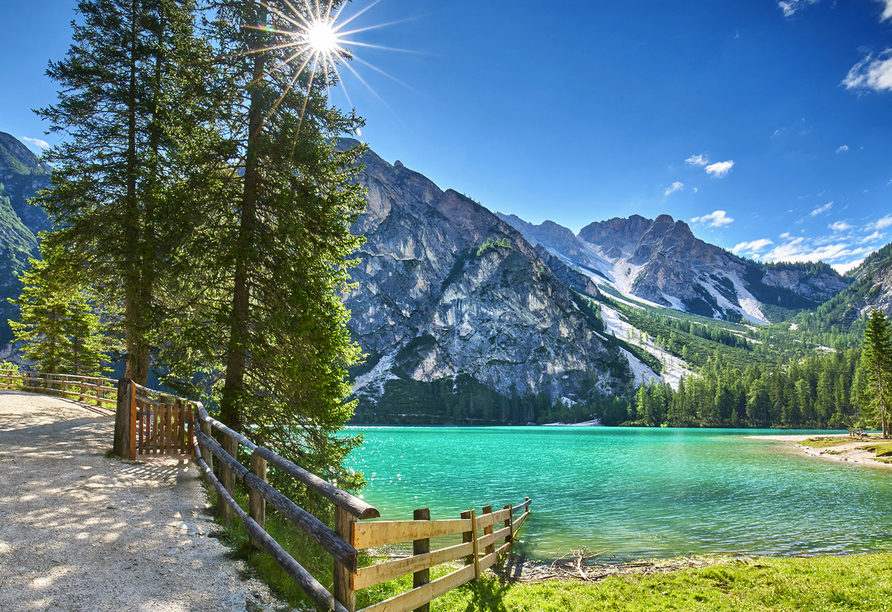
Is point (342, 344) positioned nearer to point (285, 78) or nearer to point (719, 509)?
point (285, 78)

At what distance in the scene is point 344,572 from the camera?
4320 mm

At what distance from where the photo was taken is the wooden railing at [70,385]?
961 inches

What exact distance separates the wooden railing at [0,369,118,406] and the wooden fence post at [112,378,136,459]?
1436cm

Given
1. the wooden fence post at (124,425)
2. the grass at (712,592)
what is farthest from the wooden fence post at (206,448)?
the grass at (712,592)

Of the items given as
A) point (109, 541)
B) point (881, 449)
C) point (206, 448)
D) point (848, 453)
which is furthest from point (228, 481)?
point (848, 453)

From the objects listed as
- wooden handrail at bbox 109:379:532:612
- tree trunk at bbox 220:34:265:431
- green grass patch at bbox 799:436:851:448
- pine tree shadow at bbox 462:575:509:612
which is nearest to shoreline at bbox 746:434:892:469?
green grass patch at bbox 799:436:851:448

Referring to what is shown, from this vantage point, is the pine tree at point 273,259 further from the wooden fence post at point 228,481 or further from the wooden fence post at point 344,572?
the wooden fence post at point 344,572

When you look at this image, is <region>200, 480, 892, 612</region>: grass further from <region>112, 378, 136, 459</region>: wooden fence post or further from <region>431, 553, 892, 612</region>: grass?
<region>112, 378, 136, 459</region>: wooden fence post

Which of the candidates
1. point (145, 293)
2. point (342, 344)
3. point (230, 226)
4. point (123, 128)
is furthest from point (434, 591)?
point (123, 128)

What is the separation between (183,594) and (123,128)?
2213cm

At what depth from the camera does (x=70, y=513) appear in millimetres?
7297

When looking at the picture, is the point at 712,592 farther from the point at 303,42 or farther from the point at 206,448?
the point at 303,42

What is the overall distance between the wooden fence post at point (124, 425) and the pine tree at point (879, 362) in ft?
269

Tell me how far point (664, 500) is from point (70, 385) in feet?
132
